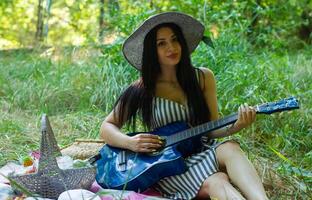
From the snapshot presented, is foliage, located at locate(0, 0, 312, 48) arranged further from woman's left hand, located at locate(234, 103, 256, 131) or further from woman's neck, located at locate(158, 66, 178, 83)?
woman's left hand, located at locate(234, 103, 256, 131)

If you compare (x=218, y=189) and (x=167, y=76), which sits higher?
(x=167, y=76)

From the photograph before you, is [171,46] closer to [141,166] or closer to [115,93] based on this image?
[141,166]

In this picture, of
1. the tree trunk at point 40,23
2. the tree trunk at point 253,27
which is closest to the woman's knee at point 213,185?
the tree trunk at point 253,27

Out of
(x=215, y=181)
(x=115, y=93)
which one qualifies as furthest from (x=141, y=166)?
(x=115, y=93)

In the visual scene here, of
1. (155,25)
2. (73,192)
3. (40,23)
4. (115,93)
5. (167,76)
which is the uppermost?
(155,25)

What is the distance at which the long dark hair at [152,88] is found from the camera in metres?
2.72

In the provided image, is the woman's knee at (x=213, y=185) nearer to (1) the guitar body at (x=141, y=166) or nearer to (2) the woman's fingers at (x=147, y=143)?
(1) the guitar body at (x=141, y=166)

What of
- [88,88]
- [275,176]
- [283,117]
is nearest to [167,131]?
[275,176]

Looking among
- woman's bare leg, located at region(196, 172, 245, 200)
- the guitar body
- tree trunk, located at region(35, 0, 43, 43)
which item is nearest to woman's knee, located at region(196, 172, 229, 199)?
woman's bare leg, located at region(196, 172, 245, 200)

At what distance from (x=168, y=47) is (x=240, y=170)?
0.71 m

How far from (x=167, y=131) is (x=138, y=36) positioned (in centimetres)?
50

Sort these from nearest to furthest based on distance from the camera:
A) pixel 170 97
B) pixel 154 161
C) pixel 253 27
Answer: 1. pixel 154 161
2. pixel 170 97
3. pixel 253 27

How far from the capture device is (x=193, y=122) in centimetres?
274

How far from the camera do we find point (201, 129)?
8.15ft
